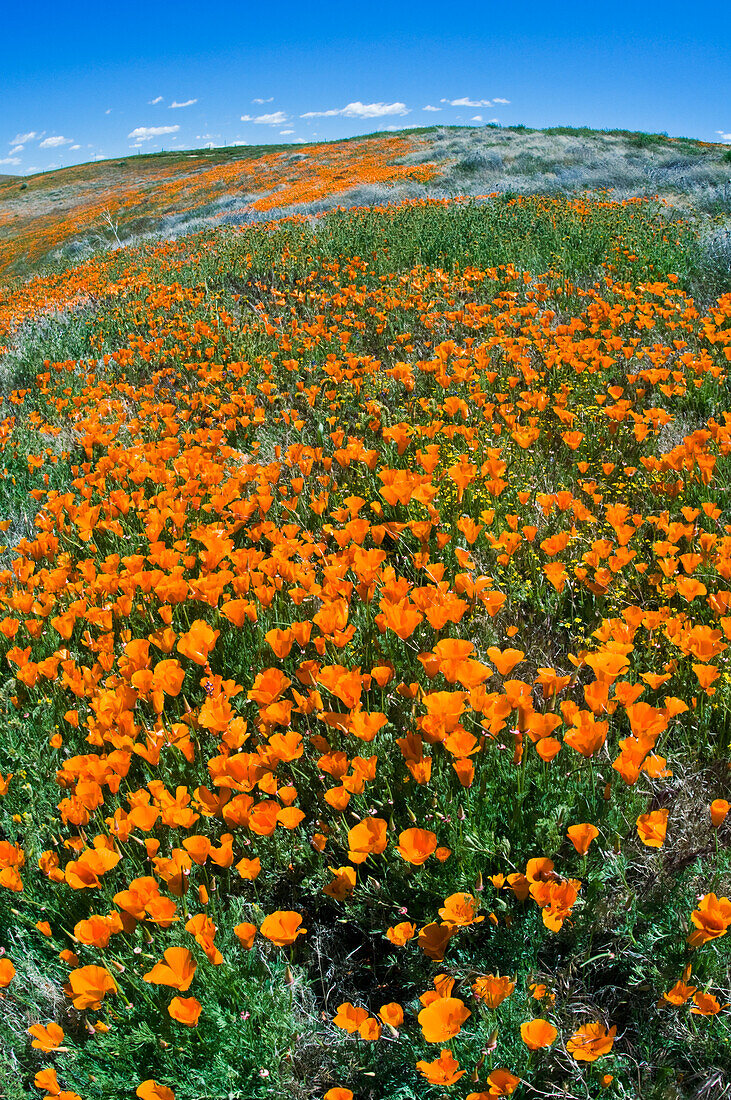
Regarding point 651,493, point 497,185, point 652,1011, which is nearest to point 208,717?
point 652,1011

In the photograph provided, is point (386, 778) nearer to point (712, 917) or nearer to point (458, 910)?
point (458, 910)

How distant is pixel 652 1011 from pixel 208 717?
4.83 feet

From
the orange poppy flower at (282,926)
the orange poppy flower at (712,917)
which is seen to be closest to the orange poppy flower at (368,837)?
the orange poppy flower at (282,926)

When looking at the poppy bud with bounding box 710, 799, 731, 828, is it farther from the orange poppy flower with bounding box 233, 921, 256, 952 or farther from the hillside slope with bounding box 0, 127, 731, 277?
the hillside slope with bounding box 0, 127, 731, 277

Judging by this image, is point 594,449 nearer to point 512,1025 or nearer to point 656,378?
point 656,378

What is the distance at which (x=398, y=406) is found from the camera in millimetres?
4867

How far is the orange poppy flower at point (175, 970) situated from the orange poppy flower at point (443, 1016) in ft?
1.84

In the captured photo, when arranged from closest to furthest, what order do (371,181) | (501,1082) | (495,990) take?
1. (501,1082)
2. (495,990)
3. (371,181)

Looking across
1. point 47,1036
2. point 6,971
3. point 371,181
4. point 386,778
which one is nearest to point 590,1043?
point 386,778

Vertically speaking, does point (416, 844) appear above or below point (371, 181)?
below

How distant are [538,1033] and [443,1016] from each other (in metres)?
0.20

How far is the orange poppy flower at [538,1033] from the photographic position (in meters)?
1.33

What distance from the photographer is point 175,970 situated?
1.51m

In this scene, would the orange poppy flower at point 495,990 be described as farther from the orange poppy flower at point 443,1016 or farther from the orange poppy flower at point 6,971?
the orange poppy flower at point 6,971
